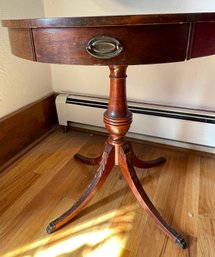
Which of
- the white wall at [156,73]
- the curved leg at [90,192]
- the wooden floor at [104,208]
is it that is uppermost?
the white wall at [156,73]

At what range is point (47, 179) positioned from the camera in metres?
1.11

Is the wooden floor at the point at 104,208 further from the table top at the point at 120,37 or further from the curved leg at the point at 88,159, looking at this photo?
the table top at the point at 120,37

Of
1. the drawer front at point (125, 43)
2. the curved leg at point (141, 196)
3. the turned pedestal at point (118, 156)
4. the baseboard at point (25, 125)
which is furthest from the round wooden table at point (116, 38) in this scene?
the baseboard at point (25, 125)

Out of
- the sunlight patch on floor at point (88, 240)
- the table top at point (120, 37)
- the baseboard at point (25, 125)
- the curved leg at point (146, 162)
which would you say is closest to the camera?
the table top at point (120, 37)

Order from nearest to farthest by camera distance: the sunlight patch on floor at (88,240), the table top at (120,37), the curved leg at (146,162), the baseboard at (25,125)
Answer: the table top at (120,37)
the sunlight patch on floor at (88,240)
the curved leg at (146,162)
the baseboard at (25,125)

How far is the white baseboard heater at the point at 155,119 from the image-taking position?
115 centimetres

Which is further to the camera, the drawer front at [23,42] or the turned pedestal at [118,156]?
the turned pedestal at [118,156]

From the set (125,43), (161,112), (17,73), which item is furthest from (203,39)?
(17,73)

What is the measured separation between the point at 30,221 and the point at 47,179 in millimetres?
258

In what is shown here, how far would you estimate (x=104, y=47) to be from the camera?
487 mm

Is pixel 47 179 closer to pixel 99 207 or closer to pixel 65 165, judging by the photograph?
pixel 65 165

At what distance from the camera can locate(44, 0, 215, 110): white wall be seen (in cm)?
108

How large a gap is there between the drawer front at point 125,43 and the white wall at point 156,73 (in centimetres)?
68

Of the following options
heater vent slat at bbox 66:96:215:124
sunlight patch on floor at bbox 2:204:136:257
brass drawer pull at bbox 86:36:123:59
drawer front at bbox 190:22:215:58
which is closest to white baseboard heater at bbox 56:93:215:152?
heater vent slat at bbox 66:96:215:124
